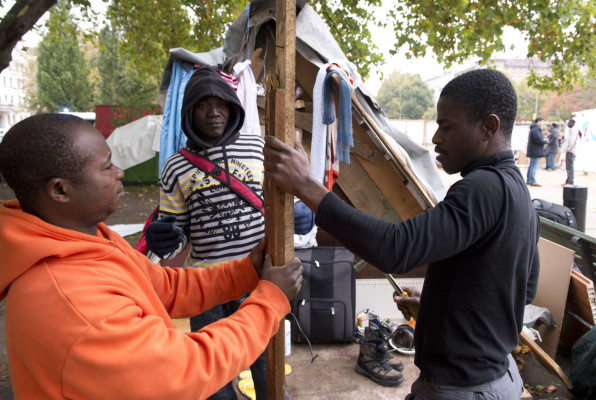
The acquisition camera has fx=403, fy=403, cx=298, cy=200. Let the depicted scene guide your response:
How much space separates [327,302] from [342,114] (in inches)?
79.8

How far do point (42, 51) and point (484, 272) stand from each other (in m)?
36.8

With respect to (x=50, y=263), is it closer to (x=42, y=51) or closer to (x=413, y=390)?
(x=413, y=390)

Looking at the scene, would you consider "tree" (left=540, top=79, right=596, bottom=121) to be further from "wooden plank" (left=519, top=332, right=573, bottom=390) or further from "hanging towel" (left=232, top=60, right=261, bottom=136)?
"hanging towel" (left=232, top=60, right=261, bottom=136)

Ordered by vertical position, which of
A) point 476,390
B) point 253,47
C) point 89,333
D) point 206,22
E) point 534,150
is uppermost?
point 206,22

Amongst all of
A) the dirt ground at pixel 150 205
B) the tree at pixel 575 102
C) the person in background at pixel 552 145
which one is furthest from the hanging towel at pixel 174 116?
the tree at pixel 575 102

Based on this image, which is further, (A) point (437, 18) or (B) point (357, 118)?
(A) point (437, 18)

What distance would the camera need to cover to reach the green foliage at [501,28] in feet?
18.3

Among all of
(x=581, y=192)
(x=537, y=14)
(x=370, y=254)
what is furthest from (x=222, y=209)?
(x=537, y=14)

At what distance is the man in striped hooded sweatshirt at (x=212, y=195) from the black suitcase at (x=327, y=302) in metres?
1.64

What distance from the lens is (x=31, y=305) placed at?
979mm

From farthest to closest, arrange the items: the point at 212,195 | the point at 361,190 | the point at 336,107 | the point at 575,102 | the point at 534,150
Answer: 1. the point at 575,102
2. the point at 534,150
3. the point at 361,190
4. the point at 336,107
5. the point at 212,195

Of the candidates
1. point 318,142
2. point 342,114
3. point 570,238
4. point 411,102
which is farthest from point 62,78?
point 411,102

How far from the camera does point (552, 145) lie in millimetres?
15539

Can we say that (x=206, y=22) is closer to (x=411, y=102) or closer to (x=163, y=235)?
(x=163, y=235)
